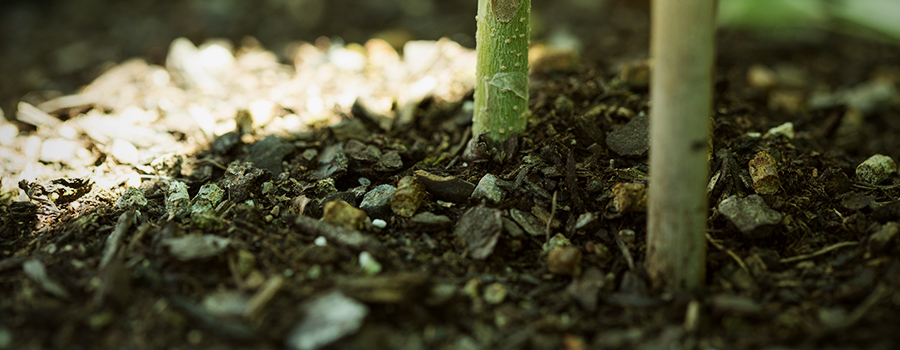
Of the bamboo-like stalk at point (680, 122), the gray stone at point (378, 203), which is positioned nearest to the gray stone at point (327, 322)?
the gray stone at point (378, 203)

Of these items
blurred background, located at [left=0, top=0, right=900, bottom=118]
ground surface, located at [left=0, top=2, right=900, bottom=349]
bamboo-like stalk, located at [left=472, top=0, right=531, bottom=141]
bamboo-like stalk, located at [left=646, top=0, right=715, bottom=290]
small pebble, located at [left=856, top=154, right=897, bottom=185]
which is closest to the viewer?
bamboo-like stalk, located at [left=646, top=0, right=715, bottom=290]

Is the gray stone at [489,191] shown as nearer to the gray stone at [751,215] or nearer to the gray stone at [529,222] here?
the gray stone at [529,222]

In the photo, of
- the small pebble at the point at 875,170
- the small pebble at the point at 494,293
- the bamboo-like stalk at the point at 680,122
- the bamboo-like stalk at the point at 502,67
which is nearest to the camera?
the bamboo-like stalk at the point at 680,122

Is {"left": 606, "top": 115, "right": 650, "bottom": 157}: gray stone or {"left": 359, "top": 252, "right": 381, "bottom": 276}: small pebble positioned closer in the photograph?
{"left": 359, "top": 252, "right": 381, "bottom": 276}: small pebble

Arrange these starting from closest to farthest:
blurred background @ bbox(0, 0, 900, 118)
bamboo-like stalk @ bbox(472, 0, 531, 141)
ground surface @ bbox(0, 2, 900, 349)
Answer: ground surface @ bbox(0, 2, 900, 349) → bamboo-like stalk @ bbox(472, 0, 531, 141) → blurred background @ bbox(0, 0, 900, 118)

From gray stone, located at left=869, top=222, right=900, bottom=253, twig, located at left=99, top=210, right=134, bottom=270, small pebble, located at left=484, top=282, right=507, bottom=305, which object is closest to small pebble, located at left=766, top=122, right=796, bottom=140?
gray stone, located at left=869, top=222, right=900, bottom=253

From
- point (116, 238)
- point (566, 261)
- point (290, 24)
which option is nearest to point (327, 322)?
point (566, 261)

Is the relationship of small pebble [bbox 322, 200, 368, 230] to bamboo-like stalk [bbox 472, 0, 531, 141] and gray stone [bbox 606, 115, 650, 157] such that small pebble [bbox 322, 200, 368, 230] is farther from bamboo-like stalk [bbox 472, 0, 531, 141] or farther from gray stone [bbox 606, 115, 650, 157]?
gray stone [bbox 606, 115, 650, 157]

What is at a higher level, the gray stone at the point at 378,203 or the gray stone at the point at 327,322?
the gray stone at the point at 378,203
